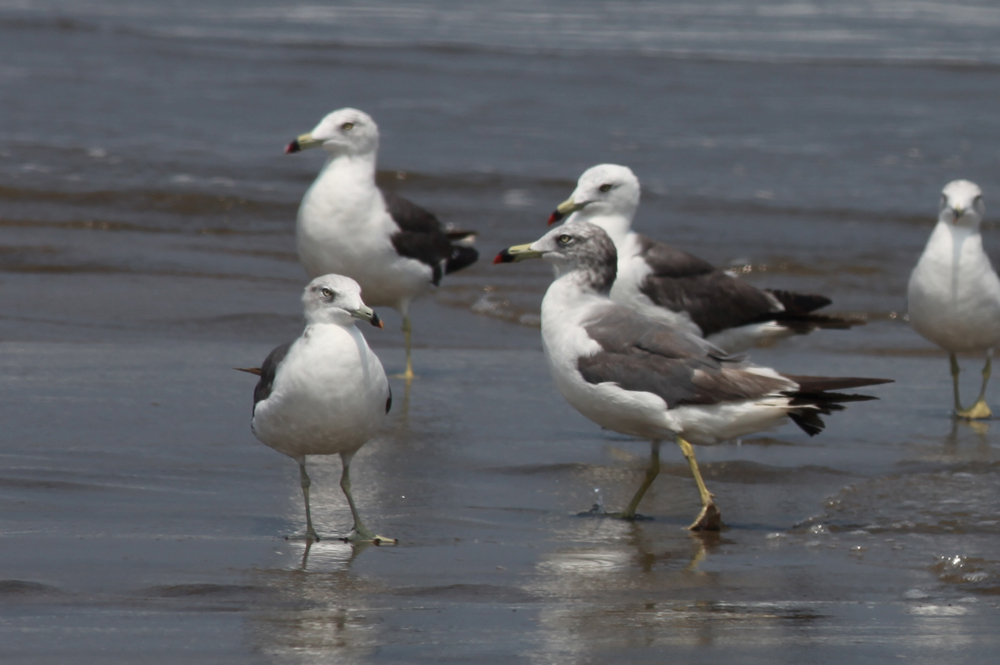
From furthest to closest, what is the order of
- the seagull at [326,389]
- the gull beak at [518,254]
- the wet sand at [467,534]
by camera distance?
the gull beak at [518,254] < the seagull at [326,389] < the wet sand at [467,534]

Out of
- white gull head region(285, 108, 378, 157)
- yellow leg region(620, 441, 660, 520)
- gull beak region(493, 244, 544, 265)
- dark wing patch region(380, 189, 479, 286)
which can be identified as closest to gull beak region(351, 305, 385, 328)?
gull beak region(493, 244, 544, 265)

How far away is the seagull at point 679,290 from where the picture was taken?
821 cm

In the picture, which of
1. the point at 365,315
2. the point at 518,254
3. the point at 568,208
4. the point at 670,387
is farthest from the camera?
the point at 568,208

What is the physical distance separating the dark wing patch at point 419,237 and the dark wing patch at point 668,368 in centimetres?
322

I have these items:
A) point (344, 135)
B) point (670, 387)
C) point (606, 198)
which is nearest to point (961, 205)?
point (606, 198)

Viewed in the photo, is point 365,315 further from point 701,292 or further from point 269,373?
point 701,292

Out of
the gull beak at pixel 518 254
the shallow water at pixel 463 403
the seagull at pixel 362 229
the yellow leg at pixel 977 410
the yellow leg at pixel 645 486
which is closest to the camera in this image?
the shallow water at pixel 463 403

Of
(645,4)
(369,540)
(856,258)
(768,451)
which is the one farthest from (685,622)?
(645,4)

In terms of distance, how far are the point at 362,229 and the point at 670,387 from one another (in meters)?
3.53

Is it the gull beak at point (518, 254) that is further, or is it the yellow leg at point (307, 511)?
the gull beak at point (518, 254)

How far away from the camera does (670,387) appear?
19.2ft

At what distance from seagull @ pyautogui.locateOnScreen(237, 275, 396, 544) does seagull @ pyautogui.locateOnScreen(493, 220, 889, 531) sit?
0.96m

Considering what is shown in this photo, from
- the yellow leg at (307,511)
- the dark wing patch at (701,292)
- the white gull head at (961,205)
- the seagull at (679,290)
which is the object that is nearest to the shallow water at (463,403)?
the yellow leg at (307,511)

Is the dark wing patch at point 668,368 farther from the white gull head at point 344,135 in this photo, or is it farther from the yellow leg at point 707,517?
the white gull head at point 344,135
